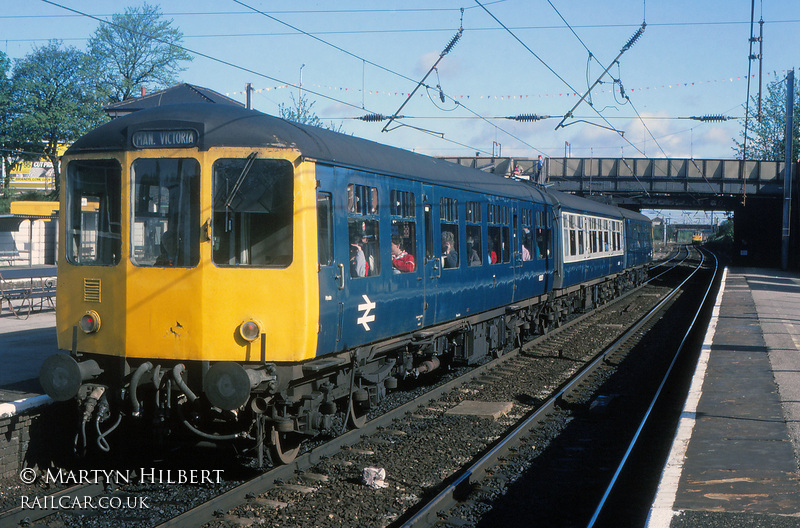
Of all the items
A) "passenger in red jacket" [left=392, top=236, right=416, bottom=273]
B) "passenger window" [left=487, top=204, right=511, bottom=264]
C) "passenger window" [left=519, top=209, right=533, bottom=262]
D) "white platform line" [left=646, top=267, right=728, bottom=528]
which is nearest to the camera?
"white platform line" [left=646, top=267, right=728, bottom=528]

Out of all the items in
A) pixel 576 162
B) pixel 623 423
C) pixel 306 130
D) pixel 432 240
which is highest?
pixel 576 162

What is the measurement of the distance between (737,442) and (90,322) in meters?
6.10

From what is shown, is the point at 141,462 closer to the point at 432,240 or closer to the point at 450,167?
the point at 432,240

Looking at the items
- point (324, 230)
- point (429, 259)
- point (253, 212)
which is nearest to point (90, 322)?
point (253, 212)

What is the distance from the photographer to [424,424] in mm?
9469

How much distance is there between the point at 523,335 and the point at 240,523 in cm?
1168

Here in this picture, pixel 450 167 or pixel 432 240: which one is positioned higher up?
pixel 450 167

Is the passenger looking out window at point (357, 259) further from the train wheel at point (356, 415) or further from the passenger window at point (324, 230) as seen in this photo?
the train wheel at point (356, 415)

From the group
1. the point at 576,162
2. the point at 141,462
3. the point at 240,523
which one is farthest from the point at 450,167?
the point at 576,162

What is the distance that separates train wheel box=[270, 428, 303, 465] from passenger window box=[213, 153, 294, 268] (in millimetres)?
1574

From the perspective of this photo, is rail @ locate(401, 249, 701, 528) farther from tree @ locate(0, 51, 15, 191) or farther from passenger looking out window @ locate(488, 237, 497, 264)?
tree @ locate(0, 51, 15, 191)

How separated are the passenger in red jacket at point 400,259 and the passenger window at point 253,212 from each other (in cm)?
225

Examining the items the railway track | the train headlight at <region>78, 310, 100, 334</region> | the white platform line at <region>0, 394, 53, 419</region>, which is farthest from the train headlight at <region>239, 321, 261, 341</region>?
the white platform line at <region>0, 394, 53, 419</region>

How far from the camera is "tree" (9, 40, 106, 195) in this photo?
1705 inches
